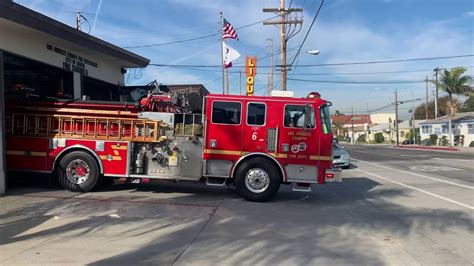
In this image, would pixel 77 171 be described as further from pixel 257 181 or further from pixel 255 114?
pixel 255 114

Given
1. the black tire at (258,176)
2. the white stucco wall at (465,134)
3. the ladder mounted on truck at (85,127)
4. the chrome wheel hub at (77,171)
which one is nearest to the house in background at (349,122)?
the white stucco wall at (465,134)

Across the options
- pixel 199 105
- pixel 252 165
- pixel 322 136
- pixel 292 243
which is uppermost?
pixel 199 105

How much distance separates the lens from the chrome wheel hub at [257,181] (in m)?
11.1

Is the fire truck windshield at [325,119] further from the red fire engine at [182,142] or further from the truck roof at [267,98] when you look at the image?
the truck roof at [267,98]

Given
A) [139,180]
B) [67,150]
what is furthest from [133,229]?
[67,150]

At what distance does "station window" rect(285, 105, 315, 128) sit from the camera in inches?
440

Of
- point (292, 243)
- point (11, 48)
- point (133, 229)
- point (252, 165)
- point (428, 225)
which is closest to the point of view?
point (292, 243)

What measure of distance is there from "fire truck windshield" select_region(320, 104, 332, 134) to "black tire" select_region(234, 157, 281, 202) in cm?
156

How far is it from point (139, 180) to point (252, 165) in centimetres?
286

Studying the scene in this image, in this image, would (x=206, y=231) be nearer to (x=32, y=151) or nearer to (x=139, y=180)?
(x=139, y=180)

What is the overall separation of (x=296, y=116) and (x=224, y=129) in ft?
5.82

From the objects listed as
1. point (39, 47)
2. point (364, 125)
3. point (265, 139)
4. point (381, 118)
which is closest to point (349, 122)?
point (381, 118)

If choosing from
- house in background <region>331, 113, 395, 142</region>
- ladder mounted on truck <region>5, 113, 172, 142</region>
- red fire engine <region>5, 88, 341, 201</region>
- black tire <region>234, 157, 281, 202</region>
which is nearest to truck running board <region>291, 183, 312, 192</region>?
red fire engine <region>5, 88, 341, 201</region>

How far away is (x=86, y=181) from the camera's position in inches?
457
